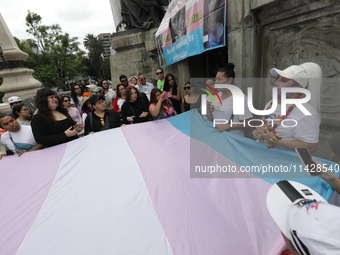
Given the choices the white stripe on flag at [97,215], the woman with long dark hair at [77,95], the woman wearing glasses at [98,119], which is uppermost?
the woman with long dark hair at [77,95]

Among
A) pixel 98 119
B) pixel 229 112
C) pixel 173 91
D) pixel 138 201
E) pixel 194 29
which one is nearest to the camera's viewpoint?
pixel 138 201

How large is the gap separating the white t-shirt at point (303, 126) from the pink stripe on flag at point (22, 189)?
226 cm

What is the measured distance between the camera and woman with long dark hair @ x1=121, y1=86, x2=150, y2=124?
3307mm

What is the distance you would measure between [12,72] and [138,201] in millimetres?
7823

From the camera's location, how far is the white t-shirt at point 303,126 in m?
1.50

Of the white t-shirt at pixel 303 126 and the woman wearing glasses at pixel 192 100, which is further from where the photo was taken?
the woman wearing glasses at pixel 192 100

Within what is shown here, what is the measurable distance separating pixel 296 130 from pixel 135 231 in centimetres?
152

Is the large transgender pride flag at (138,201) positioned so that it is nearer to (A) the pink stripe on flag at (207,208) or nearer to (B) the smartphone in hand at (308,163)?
(A) the pink stripe on flag at (207,208)

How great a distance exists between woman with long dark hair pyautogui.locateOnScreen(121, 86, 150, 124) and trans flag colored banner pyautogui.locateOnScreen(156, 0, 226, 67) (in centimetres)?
197

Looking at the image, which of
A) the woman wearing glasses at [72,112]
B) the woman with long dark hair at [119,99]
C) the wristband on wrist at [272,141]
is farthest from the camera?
the woman with long dark hair at [119,99]

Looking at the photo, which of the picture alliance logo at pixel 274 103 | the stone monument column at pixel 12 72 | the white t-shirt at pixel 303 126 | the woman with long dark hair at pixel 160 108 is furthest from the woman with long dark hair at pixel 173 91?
the stone monument column at pixel 12 72

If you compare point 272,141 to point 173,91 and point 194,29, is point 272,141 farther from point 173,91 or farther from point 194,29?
point 194,29

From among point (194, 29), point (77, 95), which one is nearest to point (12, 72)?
point (77, 95)

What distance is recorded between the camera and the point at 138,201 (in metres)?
1.50
